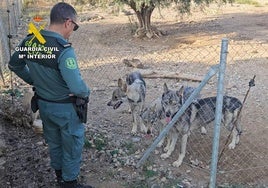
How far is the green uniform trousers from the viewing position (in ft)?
12.2

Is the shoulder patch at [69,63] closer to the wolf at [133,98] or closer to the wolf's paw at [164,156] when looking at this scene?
the wolf's paw at [164,156]

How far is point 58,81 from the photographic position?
3.62 m

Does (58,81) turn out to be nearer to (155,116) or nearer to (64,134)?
(64,134)

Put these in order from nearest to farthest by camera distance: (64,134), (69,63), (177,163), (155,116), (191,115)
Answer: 1. (69,63)
2. (64,134)
3. (177,163)
4. (191,115)
5. (155,116)

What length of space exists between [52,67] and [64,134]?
686 mm

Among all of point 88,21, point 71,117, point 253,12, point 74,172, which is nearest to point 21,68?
point 71,117

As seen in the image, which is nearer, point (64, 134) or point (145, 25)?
point (64, 134)

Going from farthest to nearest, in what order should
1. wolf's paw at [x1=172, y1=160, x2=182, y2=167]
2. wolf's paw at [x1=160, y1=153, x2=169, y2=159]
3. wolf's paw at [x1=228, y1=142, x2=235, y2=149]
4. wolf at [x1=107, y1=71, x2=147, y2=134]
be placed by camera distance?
wolf at [x1=107, y1=71, x2=147, y2=134]
wolf's paw at [x1=228, y1=142, x2=235, y2=149]
wolf's paw at [x1=160, y1=153, x2=169, y2=159]
wolf's paw at [x1=172, y1=160, x2=182, y2=167]

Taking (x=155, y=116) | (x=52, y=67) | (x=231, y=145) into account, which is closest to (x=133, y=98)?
(x=155, y=116)

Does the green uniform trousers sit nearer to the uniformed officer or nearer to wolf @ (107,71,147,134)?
the uniformed officer

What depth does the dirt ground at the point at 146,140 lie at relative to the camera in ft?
15.4

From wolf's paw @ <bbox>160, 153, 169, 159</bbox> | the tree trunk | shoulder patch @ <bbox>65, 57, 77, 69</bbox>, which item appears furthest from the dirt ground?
shoulder patch @ <bbox>65, 57, 77, 69</bbox>

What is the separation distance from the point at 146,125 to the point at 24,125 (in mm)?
Result: 1859

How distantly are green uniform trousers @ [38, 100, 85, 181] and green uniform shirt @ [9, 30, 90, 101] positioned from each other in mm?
116
